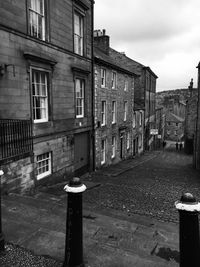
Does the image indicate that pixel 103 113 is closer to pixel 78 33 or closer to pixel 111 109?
pixel 111 109

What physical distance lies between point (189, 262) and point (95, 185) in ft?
28.3

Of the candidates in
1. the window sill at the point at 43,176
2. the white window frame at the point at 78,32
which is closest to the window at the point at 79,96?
the white window frame at the point at 78,32

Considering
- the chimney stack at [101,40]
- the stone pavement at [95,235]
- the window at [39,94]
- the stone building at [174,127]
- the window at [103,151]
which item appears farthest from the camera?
the stone building at [174,127]

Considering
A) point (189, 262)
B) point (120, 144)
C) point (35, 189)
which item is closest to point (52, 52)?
point (35, 189)

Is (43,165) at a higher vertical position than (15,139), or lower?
lower

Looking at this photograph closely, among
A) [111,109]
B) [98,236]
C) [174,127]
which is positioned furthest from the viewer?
[174,127]

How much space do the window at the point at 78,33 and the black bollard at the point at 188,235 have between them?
1166cm

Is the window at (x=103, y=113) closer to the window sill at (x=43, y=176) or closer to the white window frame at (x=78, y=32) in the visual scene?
the white window frame at (x=78, y=32)

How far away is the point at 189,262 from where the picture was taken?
2.81 meters

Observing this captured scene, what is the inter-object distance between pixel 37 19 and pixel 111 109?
10709 millimetres

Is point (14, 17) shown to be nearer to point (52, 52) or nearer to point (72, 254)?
point (52, 52)

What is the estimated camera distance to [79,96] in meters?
13.7

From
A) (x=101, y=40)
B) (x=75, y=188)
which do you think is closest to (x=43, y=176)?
(x=75, y=188)

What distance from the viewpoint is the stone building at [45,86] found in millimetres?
8008
